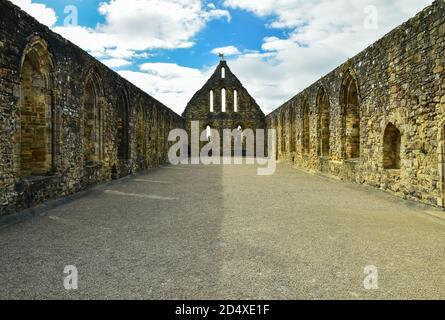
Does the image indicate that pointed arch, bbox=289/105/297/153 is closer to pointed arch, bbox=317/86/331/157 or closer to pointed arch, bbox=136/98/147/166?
pointed arch, bbox=317/86/331/157

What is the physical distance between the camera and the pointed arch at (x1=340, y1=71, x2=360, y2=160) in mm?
11812

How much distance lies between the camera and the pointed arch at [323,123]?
48.3 ft

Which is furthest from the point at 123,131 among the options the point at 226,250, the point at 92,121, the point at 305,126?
the point at 226,250

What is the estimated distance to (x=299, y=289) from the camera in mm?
2932

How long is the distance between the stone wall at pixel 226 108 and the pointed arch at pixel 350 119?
2096 cm

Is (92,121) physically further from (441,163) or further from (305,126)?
(305,126)

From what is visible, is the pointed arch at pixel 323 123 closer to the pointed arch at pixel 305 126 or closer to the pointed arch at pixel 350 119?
the pointed arch at pixel 350 119

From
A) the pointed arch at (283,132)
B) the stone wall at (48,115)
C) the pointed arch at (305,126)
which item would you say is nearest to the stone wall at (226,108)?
the pointed arch at (283,132)

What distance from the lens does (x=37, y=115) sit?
7406mm

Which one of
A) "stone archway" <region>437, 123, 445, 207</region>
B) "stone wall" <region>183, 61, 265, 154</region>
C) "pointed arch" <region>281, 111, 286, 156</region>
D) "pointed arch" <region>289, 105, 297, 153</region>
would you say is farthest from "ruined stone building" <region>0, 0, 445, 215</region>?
"stone wall" <region>183, 61, 265, 154</region>

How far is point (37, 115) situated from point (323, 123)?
37.3ft

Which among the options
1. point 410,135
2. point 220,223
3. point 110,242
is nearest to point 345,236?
point 220,223

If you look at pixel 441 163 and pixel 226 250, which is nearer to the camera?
pixel 226 250
